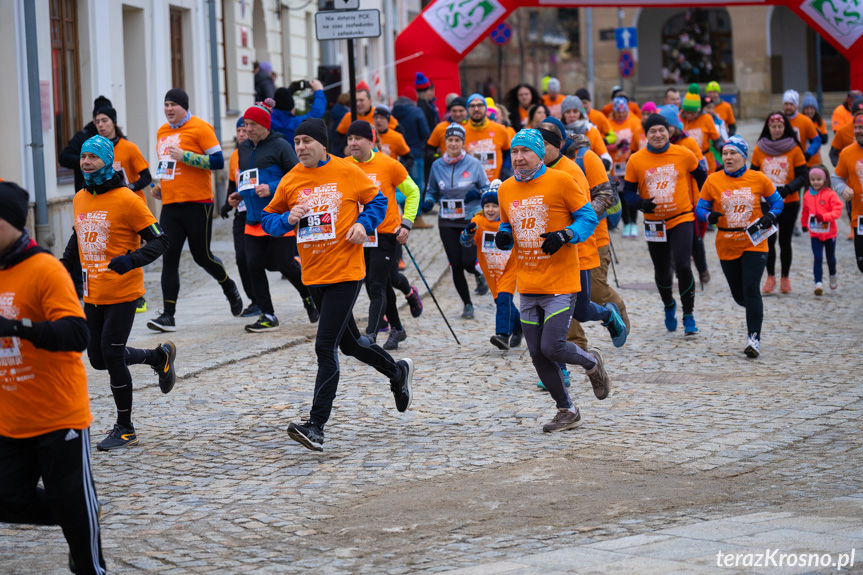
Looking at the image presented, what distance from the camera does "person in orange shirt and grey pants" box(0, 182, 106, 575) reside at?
451cm

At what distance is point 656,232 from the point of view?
10867mm

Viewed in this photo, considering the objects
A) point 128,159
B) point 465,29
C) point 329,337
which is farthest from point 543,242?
point 465,29

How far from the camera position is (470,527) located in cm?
557

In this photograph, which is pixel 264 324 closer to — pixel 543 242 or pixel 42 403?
pixel 543 242

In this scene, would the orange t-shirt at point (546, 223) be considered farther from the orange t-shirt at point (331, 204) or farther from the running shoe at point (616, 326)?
the running shoe at point (616, 326)

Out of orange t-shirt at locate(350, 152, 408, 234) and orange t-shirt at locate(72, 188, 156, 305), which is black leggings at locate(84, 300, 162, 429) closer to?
orange t-shirt at locate(72, 188, 156, 305)

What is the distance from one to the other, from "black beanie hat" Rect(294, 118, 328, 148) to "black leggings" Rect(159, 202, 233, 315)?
14.0ft

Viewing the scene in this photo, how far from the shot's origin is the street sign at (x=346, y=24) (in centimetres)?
1335

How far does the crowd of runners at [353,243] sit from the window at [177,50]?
5076mm

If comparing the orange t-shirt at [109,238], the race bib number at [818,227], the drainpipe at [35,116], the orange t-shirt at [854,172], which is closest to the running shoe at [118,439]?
the orange t-shirt at [109,238]

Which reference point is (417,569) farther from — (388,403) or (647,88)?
(647,88)

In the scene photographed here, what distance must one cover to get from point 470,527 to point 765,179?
5.69m

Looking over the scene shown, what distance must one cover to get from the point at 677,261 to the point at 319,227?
4.53 meters

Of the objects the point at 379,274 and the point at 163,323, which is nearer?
the point at 379,274
